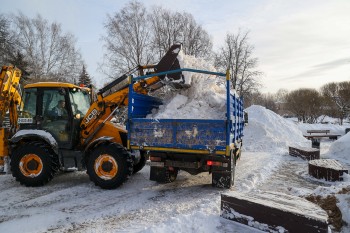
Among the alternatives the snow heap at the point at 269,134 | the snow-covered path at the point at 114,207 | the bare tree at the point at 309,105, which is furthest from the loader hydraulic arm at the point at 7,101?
the bare tree at the point at 309,105

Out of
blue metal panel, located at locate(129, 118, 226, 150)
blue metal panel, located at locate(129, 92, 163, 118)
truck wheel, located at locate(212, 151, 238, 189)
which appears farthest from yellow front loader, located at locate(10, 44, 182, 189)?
truck wheel, located at locate(212, 151, 238, 189)

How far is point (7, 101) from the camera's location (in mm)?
7488

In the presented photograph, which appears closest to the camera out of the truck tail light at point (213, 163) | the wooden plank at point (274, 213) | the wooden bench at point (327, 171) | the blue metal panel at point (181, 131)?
the wooden plank at point (274, 213)

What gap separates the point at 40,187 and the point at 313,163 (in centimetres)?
792

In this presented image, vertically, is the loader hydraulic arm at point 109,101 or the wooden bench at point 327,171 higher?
the loader hydraulic arm at point 109,101

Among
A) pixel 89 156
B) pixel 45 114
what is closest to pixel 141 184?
pixel 89 156

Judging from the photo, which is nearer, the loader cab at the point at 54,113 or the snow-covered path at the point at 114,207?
the snow-covered path at the point at 114,207

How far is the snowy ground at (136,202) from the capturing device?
4.45 metres

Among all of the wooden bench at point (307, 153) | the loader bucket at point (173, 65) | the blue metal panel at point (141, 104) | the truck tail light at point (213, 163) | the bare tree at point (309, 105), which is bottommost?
the wooden bench at point (307, 153)

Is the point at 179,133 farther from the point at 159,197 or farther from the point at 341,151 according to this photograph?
the point at 341,151

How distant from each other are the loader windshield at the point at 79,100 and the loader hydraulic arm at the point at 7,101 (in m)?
1.77

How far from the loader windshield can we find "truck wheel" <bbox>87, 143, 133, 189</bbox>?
53.8 inches

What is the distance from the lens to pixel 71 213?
5113mm

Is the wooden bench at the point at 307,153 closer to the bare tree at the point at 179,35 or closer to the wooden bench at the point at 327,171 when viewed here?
the wooden bench at the point at 327,171
